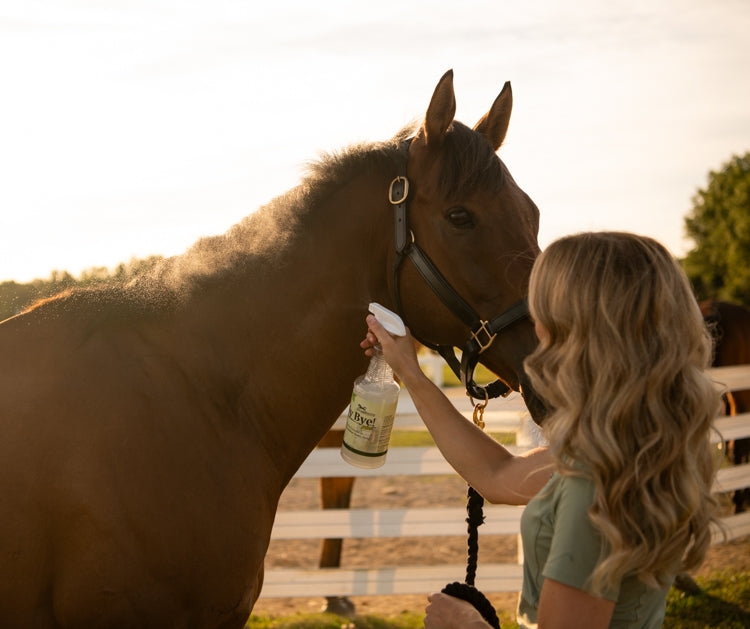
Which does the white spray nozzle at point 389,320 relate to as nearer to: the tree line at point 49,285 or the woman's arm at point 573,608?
the tree line at point 49,285

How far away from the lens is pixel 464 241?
7.60 feet

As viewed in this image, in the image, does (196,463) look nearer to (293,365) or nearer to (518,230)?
(293,365)

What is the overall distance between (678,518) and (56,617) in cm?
175

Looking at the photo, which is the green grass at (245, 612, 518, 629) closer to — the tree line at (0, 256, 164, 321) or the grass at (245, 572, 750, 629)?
the grass at (245, 572, 750, 629)

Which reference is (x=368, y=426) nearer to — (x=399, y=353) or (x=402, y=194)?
(x=399, y=353)

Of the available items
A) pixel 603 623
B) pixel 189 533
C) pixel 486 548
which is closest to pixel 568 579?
pixel 603 623

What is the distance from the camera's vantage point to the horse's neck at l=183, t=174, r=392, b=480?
2336mm

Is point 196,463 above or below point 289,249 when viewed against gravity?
below

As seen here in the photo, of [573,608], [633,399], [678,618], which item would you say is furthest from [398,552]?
[633,399]

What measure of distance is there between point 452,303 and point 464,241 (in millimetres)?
218

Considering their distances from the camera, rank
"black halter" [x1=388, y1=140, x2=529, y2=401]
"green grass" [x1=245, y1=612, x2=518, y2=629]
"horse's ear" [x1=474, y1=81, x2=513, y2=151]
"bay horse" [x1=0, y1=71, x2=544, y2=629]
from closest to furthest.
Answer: "bay horse" [x1=0, y1=71, x2=544, y2=629] < "black halter" [x1=388, y1=140, x2=529, y2=401] < "horse's ear" [x1=474, y1=81, x2=513, y2=151] < "green grass" [x1=245, y1=612, x2=518, y2=629]

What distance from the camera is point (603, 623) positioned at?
1404 mm

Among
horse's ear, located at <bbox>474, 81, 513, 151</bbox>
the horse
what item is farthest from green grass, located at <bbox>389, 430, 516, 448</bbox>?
horse's ear, located at <bbox>474, 81, 513, 151</bbox>

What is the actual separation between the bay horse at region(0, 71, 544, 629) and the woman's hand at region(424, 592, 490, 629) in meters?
0.66
